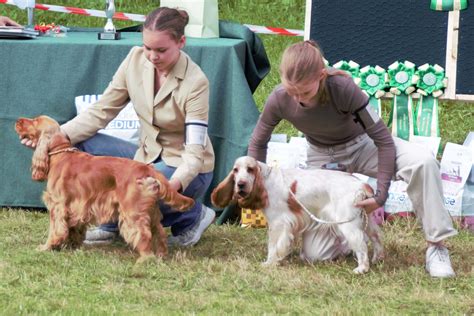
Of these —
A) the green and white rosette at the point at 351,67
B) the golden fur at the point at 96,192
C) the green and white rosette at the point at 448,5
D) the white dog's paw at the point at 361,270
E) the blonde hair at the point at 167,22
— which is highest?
the green and white rosette at the point at 448,5

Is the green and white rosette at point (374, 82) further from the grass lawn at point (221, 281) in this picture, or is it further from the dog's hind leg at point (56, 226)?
the dog's hind leg at point (56, 226)

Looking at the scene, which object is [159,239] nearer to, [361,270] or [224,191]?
[224,191]

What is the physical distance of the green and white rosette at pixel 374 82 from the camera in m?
6.22

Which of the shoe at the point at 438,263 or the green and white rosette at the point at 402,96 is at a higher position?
the green and white rosette at the point at 402,96

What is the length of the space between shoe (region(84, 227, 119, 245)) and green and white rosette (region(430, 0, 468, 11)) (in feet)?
7.55

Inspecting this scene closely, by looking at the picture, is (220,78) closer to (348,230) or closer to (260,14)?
(348,230)

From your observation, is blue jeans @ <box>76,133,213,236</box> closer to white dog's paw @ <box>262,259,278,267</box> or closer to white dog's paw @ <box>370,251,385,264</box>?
white dog's paw @ <box>262,259,278,267</box>

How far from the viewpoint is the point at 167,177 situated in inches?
195

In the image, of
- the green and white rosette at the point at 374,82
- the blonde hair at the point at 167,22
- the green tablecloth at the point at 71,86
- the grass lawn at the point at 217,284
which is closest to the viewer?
the grass lawn at the point at 217,284

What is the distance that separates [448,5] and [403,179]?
1.93 metres

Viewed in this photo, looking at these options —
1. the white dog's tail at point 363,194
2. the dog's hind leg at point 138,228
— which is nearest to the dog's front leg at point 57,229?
the dog's hind leg at point 138,228

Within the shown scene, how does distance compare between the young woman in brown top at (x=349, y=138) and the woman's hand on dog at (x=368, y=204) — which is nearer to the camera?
the young woman in brown top at (x=349, y=138)

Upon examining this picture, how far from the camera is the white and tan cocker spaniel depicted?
4.50 meters

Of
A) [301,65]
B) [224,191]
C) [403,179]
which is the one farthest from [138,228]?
[403,179]
